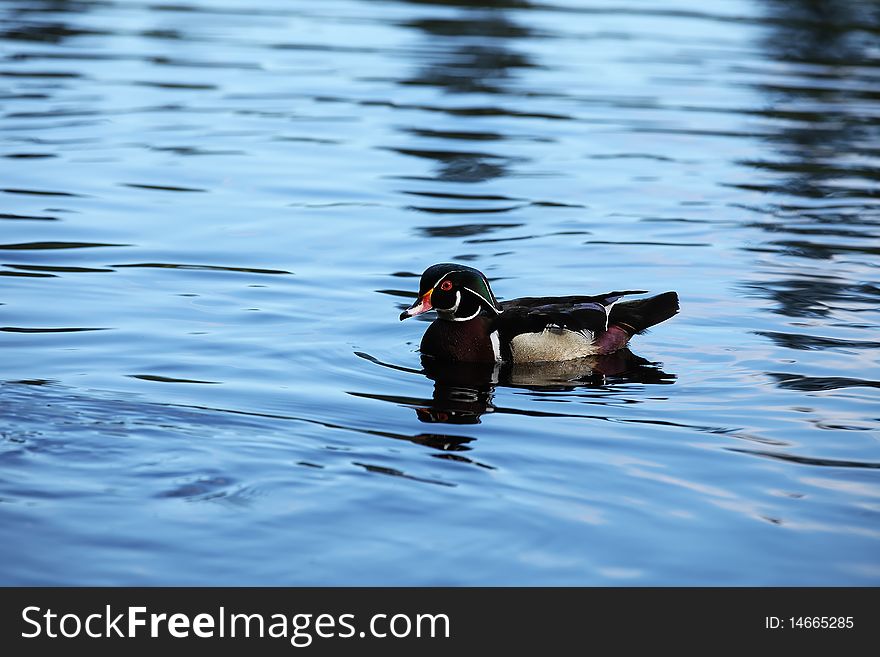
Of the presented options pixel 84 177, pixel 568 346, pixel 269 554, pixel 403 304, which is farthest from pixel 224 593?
pixel 84 177

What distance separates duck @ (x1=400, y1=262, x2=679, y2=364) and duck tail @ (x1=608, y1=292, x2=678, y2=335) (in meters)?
0.22

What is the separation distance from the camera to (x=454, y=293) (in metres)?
10.7

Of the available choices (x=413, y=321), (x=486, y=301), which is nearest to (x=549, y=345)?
(x=486, y=301)

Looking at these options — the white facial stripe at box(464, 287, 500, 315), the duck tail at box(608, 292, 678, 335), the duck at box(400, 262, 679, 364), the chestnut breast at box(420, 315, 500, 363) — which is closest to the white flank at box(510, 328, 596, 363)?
the duck at box(400, 262, 679, 364)

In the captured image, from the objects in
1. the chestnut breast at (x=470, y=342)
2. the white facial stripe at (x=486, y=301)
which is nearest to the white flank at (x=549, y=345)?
the chestnut breast at (x=470, y=342)

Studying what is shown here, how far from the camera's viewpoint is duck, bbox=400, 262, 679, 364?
10.6 meters

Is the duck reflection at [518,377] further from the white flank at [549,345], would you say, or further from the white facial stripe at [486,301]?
the white facial stripe at [486,301]

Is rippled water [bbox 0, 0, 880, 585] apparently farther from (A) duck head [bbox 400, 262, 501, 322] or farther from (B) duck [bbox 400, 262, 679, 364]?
(A) duck head [bbox 400, 262, 501, 322]

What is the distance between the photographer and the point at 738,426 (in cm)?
912

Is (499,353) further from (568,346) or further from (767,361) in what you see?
(767,361)

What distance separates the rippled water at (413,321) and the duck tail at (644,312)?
20 centimetres

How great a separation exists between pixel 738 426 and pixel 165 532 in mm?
3705

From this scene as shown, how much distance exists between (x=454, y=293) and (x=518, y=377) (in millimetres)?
805

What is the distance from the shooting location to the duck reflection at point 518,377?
380 inches
